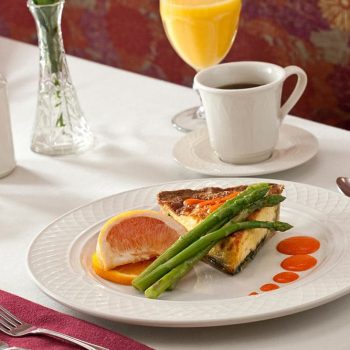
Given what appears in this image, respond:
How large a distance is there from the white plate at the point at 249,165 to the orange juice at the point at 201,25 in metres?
0.21

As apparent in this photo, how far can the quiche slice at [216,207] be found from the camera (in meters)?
1.07

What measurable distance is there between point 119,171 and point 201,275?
45 centimetres

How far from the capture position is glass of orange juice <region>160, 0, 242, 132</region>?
1.67m

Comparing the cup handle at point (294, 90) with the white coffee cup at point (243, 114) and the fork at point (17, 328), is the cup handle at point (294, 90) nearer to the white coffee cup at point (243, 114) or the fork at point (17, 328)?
the white coffee cup at point (243, 114)

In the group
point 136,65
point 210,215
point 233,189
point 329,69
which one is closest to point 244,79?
point 233,189

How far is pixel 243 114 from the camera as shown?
1.39 m

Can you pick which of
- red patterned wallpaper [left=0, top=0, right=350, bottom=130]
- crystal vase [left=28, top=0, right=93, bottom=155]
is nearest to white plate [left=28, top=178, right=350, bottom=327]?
crystal vase [left=28, top=0, right=93, bottom=155]

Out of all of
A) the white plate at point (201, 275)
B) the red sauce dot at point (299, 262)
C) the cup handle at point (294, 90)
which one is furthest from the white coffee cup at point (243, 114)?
the red sauce dot at point (299, 262)

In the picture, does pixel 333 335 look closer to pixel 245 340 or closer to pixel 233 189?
pixel 245 340

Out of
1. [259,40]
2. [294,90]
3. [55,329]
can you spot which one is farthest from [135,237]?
[259,40]

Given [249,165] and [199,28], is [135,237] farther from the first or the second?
[199,28]

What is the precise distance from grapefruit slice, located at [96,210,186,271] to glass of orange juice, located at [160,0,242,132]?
0.55 metres

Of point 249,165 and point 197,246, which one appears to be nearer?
point 197,246

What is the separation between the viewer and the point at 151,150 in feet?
5.12
